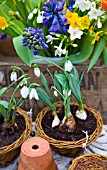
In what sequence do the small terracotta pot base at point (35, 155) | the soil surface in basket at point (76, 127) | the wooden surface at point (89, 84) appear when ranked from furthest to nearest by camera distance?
1. the wooden surface at point (89, 84)
2. the soil surface in basket at point (76, 127)
3. the small terracotta pot base at point (35, 155)

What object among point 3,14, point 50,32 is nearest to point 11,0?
point 3,14

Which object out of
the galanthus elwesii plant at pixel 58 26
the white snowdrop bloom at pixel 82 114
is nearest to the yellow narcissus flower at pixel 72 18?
the galanthus elwesii plant at pixel 58 26

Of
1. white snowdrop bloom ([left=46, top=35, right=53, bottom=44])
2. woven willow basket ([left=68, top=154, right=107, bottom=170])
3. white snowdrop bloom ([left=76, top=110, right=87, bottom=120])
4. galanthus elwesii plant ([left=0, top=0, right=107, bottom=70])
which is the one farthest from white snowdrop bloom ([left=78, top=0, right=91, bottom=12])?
woven willow basket ([left=68, top=154, right=107, bottom=170])

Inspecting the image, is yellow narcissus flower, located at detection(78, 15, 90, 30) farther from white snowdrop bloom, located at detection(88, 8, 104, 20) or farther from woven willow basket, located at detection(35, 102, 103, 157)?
woven willow basket, located at detection(35, 102, 103, 157)

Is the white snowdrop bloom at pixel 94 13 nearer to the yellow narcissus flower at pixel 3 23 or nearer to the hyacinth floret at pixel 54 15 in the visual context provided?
the hyacinth floret at pixel 54 15

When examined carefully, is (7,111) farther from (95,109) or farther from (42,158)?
(95,109)

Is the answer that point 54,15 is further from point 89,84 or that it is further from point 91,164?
point 91,164

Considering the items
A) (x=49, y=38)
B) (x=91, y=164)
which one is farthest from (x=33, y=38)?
(x=91, y=164)

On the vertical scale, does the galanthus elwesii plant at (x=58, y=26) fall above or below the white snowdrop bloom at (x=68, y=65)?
above
